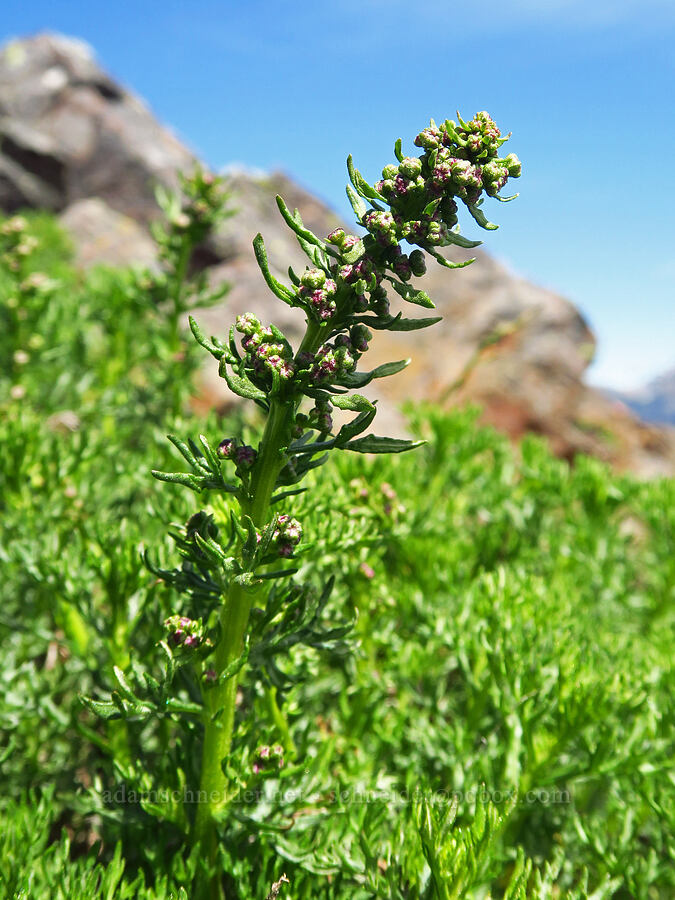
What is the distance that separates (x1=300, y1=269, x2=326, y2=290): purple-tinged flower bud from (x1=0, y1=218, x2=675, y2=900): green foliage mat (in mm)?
1070

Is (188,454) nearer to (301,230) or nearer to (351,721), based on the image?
(301,230)

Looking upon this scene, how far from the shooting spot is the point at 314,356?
1.83 meters

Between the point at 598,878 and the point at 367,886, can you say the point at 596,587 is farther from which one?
the point at 367,886

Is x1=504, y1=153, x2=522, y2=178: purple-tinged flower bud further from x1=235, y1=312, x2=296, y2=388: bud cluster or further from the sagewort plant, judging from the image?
x1=235, y1=312, x2=296, y2=388: bud cluster

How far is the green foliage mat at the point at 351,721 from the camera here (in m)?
2.36

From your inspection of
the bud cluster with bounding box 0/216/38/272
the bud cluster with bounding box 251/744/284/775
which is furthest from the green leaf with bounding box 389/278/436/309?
the bud cluster with bounding box 0/216/38/272

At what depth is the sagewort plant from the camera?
177 cm

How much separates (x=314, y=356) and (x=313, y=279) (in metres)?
0.20

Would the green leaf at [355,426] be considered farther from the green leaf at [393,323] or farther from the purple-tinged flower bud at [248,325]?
the purple-tinged flower bud at [248,325]

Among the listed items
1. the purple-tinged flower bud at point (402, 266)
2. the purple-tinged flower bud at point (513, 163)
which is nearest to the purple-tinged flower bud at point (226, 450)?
the purple-tinged flower bud at point (402, 266)

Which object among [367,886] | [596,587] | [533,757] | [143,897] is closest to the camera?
[143,897]

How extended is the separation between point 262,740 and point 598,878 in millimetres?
1786

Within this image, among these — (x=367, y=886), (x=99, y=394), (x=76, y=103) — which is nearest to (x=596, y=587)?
(x=367, y=886)

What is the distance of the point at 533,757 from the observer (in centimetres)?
295
